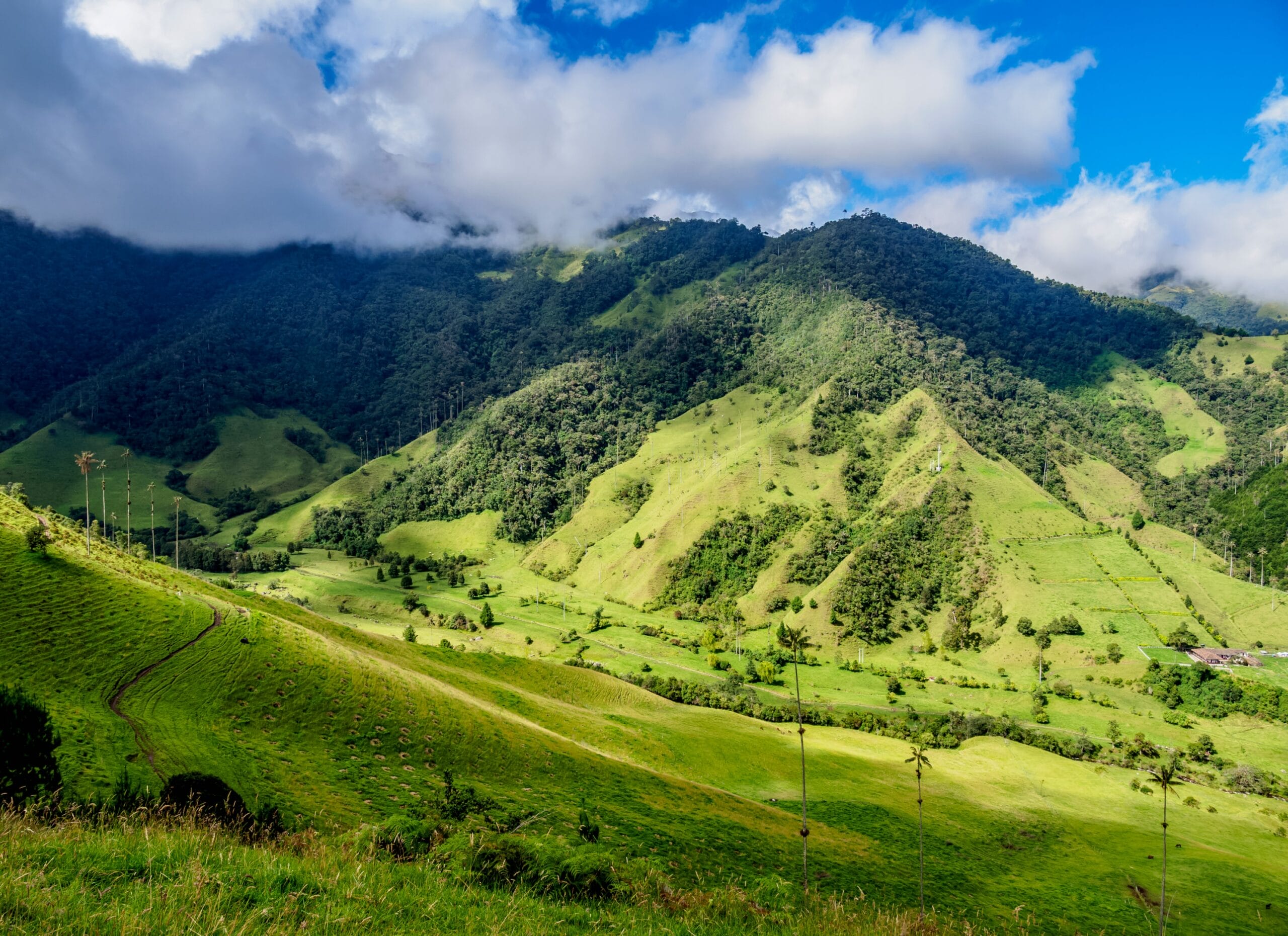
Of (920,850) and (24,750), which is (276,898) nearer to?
(24,750)

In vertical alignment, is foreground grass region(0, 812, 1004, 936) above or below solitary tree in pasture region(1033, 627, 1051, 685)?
above

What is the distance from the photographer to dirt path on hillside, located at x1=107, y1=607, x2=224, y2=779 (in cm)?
2820

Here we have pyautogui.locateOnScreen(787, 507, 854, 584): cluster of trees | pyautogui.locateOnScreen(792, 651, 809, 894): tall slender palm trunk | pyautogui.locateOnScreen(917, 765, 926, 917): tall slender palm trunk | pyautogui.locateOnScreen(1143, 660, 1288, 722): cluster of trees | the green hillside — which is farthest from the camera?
pyautogui.locateOnScreen(787, 507, 854, 584): cluster of trees

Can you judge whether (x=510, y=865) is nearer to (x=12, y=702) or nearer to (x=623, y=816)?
(x=12, y=702)

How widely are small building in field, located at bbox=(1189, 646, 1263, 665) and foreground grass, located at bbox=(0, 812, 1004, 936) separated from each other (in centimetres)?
15598

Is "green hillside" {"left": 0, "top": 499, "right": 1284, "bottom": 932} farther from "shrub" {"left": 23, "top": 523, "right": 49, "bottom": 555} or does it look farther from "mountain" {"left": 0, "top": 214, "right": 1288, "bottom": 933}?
"shrub" {"left": 23, "top": 523, "right": 49, "bottom": 555}

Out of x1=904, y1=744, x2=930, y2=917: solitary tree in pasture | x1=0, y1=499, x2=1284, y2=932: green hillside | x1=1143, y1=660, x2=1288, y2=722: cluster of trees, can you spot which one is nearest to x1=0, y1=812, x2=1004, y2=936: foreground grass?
x1=0, y1=499, x2=1284, y2=932: green hillside

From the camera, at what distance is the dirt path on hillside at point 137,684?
28.2 meters

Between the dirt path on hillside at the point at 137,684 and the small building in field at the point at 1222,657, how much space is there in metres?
161

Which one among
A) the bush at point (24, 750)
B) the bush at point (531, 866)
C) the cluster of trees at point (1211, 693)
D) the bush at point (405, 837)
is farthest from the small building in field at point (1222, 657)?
the bush at point (24, 750)

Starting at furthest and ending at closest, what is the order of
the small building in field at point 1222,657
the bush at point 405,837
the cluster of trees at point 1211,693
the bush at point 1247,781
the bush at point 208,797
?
the small building in field at point 1222,657
the cluster of trees at point 1211,693
the bush at point 1247,781
the bush at point 208,797
the bush at point 405,837

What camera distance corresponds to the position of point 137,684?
3700cm

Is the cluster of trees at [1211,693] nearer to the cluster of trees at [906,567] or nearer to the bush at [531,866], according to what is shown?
the cluster of trees at [906,567]

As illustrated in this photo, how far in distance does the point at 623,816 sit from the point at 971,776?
69153 millimetres
